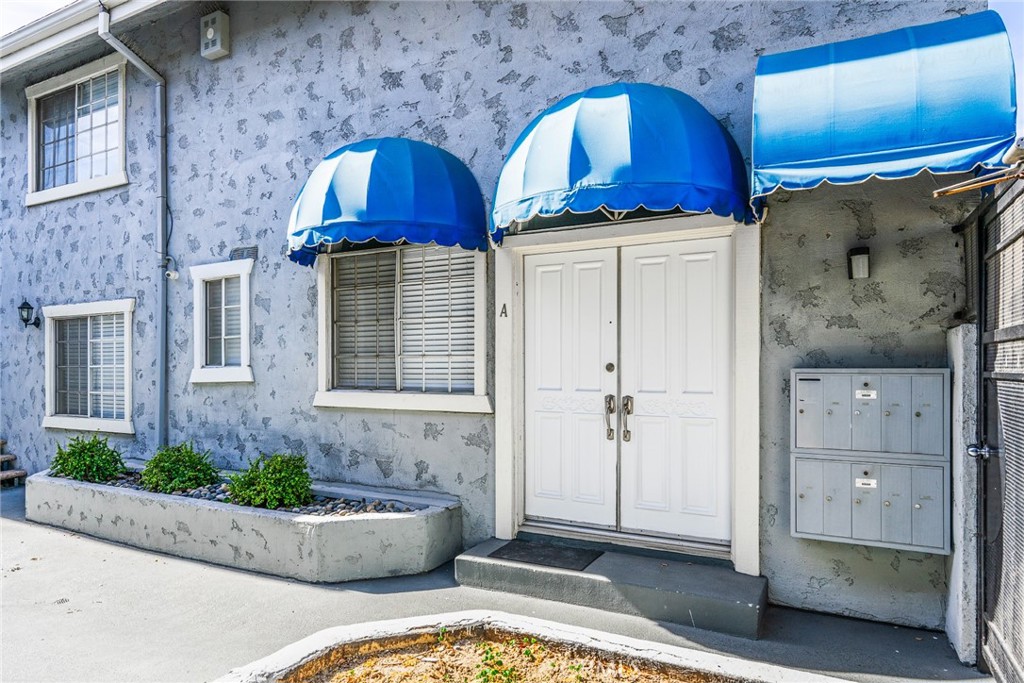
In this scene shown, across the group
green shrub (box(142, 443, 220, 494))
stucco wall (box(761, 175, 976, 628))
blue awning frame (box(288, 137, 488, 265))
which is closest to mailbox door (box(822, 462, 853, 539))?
stucco wall (box(761, 175, 976, 628))

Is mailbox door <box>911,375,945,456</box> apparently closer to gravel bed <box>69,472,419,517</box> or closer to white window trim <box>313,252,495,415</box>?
white window trim <box>313,252,495,415</box>

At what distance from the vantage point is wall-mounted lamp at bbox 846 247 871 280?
454 centimetres

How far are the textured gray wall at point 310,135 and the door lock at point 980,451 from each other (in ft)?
3.06

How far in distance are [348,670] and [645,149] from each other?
12.7 ft

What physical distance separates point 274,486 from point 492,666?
10.7 ft

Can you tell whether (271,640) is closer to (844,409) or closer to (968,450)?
(844,409)

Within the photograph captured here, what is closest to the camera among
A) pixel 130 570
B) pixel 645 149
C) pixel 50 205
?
pixel 645 149

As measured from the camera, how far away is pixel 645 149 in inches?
166

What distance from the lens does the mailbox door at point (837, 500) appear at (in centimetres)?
444

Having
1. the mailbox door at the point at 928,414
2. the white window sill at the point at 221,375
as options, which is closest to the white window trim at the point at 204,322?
the white window sill at the point at 221,375

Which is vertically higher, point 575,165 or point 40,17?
point 40,17

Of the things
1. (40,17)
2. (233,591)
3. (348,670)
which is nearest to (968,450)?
(348,670)

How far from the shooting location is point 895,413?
14.2ft

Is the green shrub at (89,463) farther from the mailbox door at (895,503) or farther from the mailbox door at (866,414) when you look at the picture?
the mailbox door at (895,503)
